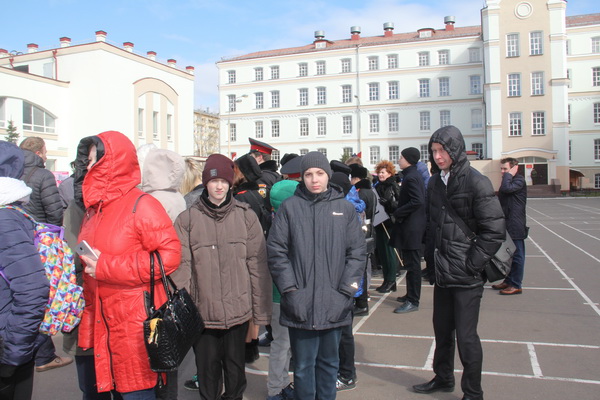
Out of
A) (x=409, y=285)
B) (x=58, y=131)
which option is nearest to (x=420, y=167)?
(x=409, y=285)

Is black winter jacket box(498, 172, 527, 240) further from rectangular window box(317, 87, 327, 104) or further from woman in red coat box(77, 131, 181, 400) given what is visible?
rectangular window box(317, 87, 327, 104)

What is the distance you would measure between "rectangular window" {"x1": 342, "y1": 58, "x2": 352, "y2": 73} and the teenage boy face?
6260 centimetres

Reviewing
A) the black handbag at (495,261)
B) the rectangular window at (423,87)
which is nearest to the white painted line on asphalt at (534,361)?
the black handbag at (495,261)

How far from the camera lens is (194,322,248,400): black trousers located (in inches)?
154

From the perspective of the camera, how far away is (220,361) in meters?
4.01

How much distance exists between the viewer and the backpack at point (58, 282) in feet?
9.72

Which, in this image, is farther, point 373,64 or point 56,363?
point 373,64

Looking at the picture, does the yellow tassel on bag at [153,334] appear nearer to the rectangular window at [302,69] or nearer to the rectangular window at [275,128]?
the rectangular window at [275,128]

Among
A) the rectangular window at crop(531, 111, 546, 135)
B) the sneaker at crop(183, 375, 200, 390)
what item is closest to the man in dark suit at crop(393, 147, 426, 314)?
the sneaker at crop(183, 375, 200, 390)

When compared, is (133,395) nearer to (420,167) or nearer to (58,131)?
(420,167)

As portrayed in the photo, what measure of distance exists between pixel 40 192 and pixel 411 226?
15.7 ft

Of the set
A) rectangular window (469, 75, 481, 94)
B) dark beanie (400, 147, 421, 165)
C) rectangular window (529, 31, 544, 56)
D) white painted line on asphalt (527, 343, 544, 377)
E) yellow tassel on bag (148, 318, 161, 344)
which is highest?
rectangular window (529, 31, 544, 56)

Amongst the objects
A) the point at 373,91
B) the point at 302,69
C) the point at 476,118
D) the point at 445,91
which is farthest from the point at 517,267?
the point at 302,69

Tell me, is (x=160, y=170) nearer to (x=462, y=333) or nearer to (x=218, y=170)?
(x=218, y=170)
